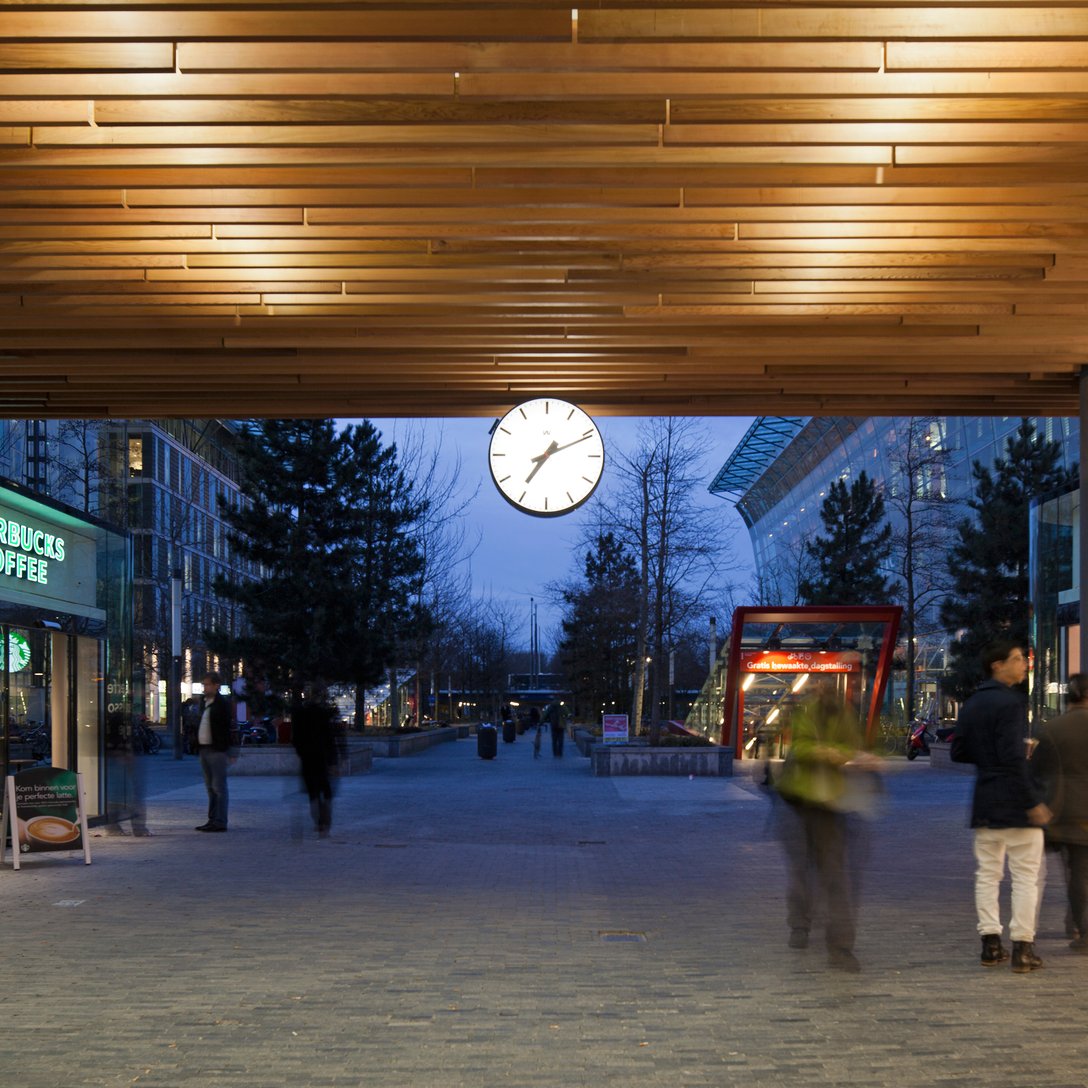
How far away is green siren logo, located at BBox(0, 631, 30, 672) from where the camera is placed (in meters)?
15.6

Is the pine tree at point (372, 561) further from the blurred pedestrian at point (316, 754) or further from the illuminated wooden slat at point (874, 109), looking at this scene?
the illuminated wooden slat at point (874, 109)

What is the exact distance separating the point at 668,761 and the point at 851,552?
25199 millimetres

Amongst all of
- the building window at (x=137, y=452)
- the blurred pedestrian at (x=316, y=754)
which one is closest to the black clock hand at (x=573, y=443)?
the blurred pedestrian at (x=316, y=754)

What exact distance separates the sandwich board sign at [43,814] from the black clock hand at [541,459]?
5798 mm

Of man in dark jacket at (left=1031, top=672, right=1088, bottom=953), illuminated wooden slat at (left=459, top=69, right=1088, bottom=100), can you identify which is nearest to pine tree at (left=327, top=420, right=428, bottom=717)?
man in dark jacket at (left=1031, top=672, right=1088, bottom=953)

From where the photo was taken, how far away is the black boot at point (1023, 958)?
8273 mm

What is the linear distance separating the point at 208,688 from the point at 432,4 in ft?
41.1

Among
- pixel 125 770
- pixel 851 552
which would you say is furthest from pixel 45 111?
pixel 851 552

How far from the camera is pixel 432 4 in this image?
6250 millimetres

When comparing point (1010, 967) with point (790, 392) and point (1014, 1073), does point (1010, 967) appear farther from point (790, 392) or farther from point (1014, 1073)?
point (790, 392)

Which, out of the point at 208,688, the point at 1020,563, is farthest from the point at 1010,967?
the point at 1020,563

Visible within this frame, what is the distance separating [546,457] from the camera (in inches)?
464

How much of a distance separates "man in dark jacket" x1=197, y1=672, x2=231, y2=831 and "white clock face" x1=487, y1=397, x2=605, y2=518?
676 centimetres

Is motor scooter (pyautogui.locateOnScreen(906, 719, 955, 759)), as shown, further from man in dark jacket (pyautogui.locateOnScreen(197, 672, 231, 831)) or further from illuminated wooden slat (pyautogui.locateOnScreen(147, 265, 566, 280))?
illuminated wooden slat (pyautogui.locateOnScreen(147, 265, 566, 280))
